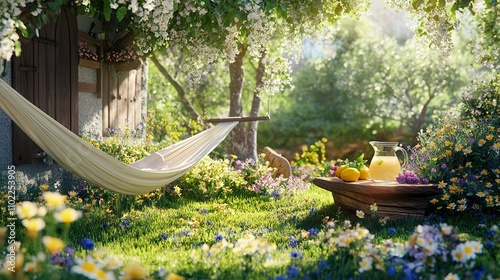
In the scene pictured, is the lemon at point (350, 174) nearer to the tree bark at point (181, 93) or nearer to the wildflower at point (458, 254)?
the wildflower at point (458, 254)

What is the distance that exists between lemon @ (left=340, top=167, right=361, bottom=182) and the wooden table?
100 mm

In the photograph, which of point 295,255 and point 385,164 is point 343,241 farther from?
point 385,164

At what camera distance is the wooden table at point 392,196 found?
427 centimetres

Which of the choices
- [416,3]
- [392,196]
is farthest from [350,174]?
[416,3]

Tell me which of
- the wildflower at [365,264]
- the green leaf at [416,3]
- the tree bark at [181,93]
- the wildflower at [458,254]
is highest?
the green leaf at [416,3]

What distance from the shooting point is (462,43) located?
12781 millimetres

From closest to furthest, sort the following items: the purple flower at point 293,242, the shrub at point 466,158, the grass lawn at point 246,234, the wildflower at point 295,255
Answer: the grass lawn at point 246,234, the wildflower at point 295,255, the purple flower at point 293,242, the shrub at point 466,158

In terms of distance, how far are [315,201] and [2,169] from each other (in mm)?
2906

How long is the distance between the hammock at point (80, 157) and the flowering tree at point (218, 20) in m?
0.53

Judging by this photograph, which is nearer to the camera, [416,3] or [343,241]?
[343,241]

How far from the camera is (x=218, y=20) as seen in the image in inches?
210

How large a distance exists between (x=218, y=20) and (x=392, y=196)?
90.5 inches

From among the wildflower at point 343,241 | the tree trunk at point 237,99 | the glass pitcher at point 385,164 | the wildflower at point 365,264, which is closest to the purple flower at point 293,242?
the wildflower at point 343,241

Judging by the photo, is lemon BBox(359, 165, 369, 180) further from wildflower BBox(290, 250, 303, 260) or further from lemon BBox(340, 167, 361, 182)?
wildflower BBox(290, 250, 303, 260)
